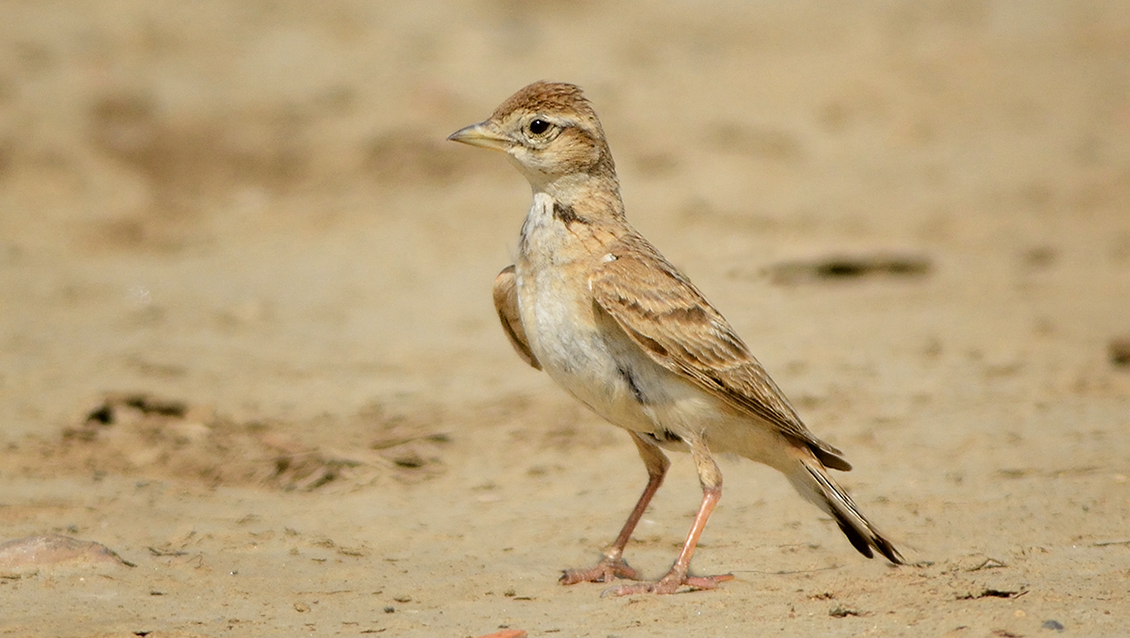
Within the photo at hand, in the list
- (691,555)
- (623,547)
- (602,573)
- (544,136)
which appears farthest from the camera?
(544,136)

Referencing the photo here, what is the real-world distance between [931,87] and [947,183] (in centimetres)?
200

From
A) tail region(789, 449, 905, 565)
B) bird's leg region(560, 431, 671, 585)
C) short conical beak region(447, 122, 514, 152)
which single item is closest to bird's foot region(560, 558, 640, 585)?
bird's leg region(560, 431, 671, 585)

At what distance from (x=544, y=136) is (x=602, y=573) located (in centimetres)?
188

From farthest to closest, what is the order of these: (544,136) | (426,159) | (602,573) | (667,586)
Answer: (426,159)
(544,136)
(602,573)
(667,586)

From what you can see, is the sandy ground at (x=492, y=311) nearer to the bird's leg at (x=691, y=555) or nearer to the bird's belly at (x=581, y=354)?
the bird's leg at (x=691, y=555)

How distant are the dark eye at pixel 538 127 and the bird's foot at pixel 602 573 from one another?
1854 mm

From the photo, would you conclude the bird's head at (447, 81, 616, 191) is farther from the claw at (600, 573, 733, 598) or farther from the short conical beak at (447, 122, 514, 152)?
the claw at (600, 573, 733, 598)

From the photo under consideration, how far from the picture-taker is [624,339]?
563 centimetres

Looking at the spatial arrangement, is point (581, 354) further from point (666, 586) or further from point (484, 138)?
point (484, 138)

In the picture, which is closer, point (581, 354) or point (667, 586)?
point (667, 586)

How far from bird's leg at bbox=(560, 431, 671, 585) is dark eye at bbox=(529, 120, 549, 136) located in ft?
4.50

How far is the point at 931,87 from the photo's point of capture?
14688 millimetres

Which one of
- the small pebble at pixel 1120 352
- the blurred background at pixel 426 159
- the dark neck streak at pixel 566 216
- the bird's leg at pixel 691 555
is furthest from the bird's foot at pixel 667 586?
the small pebble at pixel 1120 352

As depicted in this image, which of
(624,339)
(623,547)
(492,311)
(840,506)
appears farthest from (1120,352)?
(624,339)
